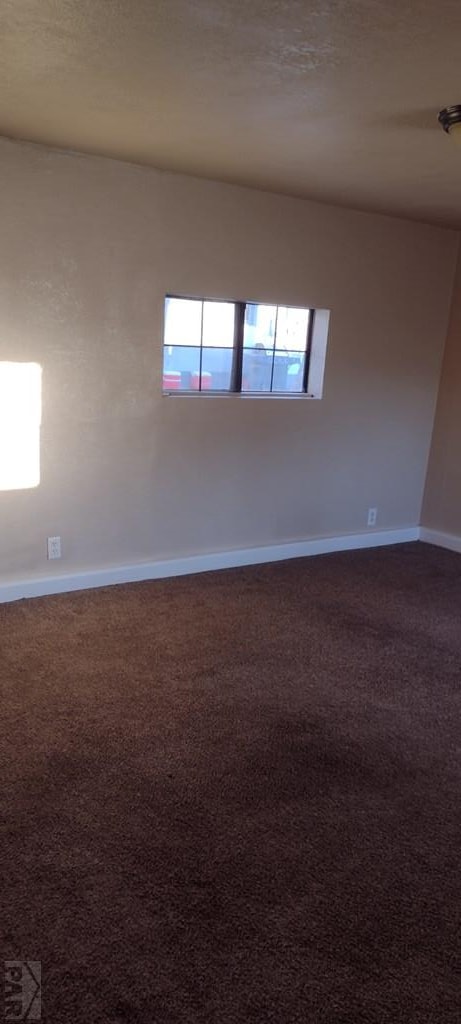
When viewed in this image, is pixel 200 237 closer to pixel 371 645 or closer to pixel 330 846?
pixel 371 645

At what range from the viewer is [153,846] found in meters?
1.91

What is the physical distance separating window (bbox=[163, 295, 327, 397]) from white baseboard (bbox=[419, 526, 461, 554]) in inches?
60.4

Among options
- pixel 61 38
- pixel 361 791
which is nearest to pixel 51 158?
pixel 61 38

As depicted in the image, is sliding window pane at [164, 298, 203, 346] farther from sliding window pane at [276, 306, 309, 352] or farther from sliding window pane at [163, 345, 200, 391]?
sliding window pane at [276, 306, 309, 352]

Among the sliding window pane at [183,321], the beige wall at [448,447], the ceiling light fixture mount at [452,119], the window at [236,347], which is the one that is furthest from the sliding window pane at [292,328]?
the ceiling light fixture mount at [452,119]

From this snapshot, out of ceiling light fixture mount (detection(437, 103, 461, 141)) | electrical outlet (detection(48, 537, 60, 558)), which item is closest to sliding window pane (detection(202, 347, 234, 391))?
electrical outlet (detection(48, 537, 60, 558))

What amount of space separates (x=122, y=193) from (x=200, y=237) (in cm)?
49

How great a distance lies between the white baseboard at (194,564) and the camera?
3.61m

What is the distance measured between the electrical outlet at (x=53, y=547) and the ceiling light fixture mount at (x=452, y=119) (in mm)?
2552

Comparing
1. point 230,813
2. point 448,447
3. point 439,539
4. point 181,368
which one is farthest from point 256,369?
point 230,813

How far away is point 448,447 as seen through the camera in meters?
5.01

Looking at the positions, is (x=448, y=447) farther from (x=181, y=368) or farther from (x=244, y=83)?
(x=244, y=83)

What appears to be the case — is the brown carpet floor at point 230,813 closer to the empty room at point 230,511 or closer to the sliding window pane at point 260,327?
the empty room at point 230,511
